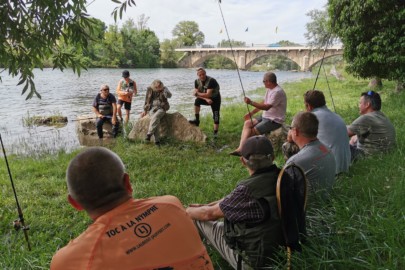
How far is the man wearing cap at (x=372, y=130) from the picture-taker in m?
4.61

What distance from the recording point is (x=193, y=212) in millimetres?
2891

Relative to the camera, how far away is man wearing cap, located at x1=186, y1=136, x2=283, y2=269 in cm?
223

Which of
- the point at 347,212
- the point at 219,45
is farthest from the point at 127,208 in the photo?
the point at 219,45

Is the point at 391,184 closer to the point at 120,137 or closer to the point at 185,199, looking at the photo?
the point at 185,199

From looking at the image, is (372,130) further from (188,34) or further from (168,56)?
(188,34)

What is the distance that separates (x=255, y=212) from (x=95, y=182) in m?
1.15

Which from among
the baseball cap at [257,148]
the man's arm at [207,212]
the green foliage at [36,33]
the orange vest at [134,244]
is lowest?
the man's arm at [207,212]

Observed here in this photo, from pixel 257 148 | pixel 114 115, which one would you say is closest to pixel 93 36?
pixel 257 148

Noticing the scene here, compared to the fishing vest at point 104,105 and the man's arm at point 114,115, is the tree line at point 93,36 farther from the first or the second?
the man's arm at point 114,115

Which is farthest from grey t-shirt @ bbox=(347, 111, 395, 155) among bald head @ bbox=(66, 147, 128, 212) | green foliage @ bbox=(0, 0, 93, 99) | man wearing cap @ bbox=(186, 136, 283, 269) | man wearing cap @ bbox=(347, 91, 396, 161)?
bald head @ bbox=(66, 147, 128, 212)

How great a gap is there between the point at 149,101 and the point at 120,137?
1187mm

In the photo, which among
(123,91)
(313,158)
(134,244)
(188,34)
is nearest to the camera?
(134,244)

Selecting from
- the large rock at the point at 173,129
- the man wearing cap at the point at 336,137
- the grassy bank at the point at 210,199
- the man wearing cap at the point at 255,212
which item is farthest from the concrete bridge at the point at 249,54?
the man wearing cap at the point at 255,212

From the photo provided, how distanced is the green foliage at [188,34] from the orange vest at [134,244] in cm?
6629
